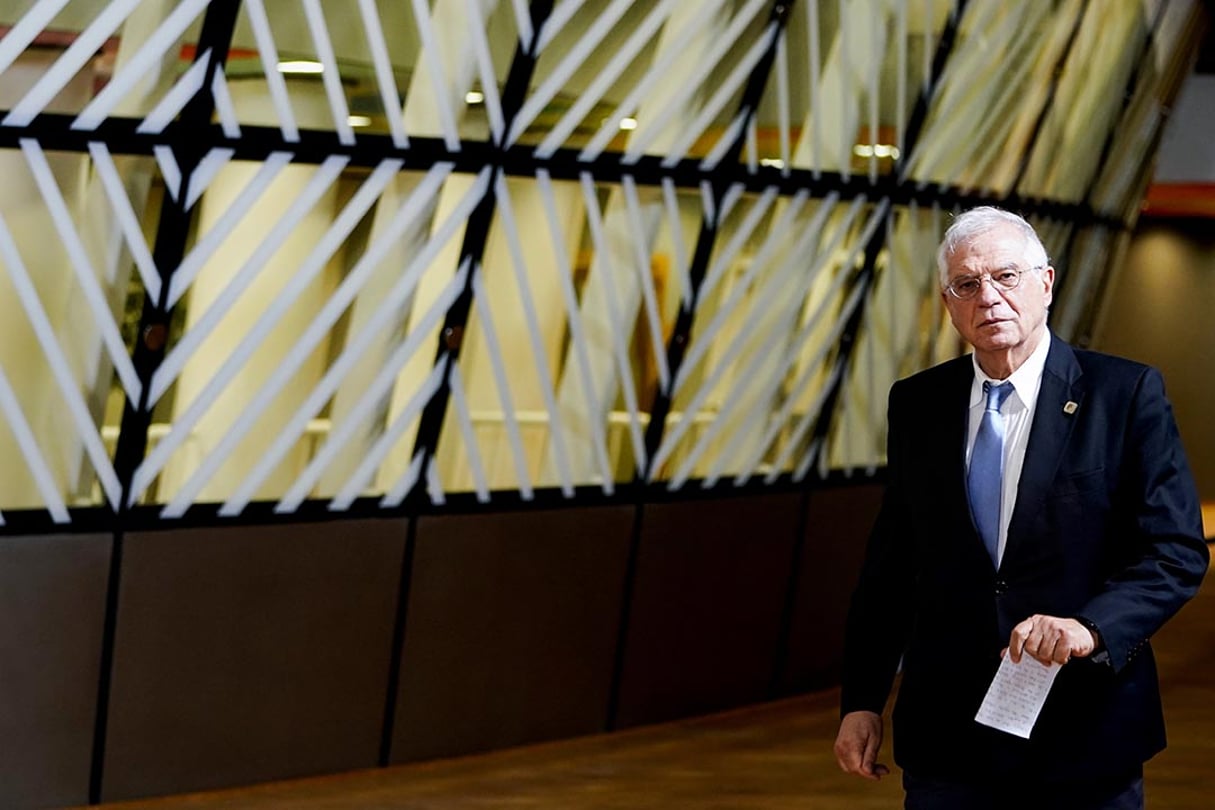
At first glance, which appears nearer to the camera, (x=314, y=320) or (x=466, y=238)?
(x=314, y=320)

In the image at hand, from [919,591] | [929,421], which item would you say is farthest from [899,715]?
[929,421]

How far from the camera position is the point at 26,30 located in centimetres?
705

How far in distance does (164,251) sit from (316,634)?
84.9 inches

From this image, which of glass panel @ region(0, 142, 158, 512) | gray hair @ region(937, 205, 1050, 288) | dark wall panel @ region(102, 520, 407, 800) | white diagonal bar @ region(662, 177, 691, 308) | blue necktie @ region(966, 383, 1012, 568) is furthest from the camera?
white diagonal bar @ region(662, 177, 691, 308)

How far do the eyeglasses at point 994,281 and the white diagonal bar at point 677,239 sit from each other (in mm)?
6380

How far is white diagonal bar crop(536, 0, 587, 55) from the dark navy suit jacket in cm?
547

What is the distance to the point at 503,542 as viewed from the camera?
31.4 feet

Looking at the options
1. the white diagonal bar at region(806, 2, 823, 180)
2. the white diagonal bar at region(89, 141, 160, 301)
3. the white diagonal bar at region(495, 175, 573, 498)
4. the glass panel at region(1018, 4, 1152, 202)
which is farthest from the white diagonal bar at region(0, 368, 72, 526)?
the glass panel at region(1018, 4, 1152, 202)

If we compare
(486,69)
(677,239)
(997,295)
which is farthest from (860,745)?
(677,239)

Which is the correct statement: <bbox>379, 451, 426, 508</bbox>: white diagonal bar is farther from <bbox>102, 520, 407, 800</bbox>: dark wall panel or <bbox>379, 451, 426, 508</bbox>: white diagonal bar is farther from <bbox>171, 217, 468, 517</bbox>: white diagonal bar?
<bbox>171, 217, 468, 517</bbox>: white diagonal bar

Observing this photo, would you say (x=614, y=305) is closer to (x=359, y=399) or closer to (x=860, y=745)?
(x=359, y=399)

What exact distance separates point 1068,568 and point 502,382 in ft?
20.0

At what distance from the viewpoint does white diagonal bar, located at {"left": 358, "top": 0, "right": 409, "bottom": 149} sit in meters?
8.01

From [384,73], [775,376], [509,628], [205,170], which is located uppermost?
[384,73]
